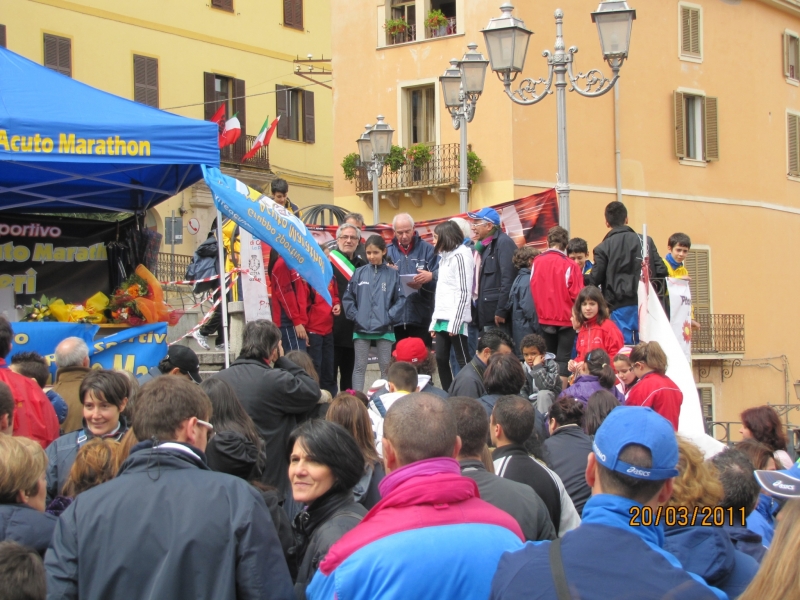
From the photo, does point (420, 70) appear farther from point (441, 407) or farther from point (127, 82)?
point (441, 407)

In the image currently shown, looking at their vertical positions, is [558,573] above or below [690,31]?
below

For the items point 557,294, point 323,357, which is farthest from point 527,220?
point 323,357

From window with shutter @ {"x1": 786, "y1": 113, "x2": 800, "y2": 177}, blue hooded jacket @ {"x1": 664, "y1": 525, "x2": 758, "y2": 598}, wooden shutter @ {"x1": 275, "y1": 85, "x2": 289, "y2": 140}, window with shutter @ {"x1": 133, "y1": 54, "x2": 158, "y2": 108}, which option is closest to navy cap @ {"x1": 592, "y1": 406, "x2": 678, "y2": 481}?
blue hooded jacket @ {"x1": 664, "y1": 525, "x2": 758, "y2": 598}

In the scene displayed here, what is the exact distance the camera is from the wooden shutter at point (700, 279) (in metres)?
29.0

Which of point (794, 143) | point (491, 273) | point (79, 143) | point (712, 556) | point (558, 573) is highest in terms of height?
point (794, 143)

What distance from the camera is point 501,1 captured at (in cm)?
2589

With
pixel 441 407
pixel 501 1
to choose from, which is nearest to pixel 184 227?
pixel 501 1

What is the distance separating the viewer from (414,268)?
10422 mm

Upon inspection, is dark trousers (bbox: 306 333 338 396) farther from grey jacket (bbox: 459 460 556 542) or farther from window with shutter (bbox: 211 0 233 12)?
window with shutter (bbox: 211 0 233 12)

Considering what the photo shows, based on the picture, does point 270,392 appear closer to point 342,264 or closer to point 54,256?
point 342,264

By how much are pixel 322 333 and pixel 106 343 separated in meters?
2.01

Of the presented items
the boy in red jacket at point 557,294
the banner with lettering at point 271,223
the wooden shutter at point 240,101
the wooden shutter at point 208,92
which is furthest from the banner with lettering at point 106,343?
the wooden shutter at point 240,101

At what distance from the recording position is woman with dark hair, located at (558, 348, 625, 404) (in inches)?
261

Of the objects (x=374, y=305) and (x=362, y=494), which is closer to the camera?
(x=362, y=494)
